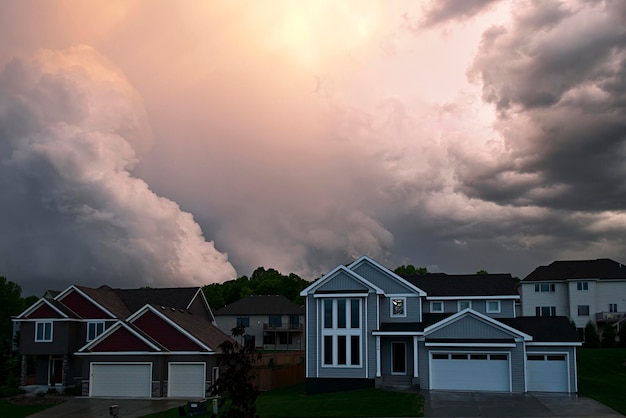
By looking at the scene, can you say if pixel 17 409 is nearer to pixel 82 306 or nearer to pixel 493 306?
pixel 82 306

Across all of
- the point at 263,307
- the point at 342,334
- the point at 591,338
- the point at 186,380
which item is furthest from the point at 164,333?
the point at 263,307

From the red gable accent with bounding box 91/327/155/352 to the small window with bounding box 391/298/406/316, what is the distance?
16.1m

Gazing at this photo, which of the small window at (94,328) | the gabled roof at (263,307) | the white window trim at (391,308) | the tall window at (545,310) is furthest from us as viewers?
the gabled roof at (263,307)

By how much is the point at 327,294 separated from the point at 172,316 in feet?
39.2

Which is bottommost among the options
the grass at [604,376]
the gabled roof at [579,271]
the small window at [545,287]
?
the grass at [604,376]

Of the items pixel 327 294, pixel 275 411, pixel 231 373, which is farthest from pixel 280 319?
pixel 231 373

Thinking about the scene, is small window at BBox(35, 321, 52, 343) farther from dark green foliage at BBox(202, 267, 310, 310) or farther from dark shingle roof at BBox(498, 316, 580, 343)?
dark green foliage at BBox(202, 267, 310, 310)

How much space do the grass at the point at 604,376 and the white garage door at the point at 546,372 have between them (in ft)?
4.84

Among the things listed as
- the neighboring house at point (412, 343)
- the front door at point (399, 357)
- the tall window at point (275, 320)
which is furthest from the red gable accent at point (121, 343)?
the tall window at point (275, 320)

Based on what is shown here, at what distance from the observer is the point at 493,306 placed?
50969mm

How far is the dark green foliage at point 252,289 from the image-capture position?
12081 cm

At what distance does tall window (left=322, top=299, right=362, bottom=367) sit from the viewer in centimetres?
4503

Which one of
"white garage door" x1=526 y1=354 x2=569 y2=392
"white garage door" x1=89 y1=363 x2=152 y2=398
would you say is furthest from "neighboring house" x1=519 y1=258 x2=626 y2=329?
"white garage door" x1=89 y1=363 x2=152 y2=398

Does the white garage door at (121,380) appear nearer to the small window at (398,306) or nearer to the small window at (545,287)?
the small window at (398,306)
